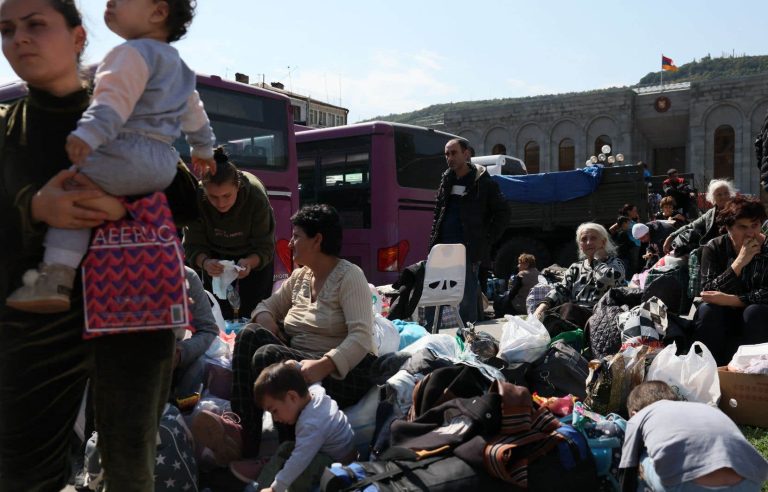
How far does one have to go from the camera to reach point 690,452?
2982 millimetres

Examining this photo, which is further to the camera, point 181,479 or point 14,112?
point 181,479

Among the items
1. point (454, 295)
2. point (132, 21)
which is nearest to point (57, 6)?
point (132, 21)

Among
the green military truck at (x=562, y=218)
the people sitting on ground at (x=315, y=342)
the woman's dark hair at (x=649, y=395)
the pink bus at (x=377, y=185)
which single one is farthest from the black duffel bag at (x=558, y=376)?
the green military truck at (x=562, y=218)

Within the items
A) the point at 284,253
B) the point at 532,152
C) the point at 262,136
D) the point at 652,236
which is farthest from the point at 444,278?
the point at 532,152

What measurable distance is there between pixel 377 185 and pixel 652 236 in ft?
13.6

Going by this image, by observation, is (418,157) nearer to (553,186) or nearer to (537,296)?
(553,186)

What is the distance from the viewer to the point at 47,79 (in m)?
1.77

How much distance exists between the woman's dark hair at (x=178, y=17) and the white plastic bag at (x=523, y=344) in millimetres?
3274

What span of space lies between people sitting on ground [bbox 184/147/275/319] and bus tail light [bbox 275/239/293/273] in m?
3.16

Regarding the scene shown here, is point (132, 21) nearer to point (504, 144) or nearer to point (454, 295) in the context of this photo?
point (454, 295)

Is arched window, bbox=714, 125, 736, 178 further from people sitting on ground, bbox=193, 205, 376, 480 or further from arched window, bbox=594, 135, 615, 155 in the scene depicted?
people sitting on ground, bbox=193, 205, 376, 480

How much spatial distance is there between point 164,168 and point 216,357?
254 cm

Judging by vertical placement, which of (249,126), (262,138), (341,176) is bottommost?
(341,176)

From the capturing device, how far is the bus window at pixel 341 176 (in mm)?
11570
